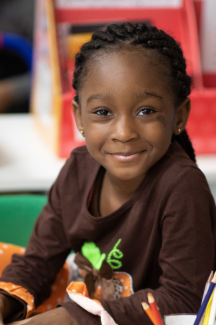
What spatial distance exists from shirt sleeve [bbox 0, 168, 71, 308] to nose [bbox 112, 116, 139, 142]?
0.87ft

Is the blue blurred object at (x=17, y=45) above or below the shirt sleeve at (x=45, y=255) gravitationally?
above

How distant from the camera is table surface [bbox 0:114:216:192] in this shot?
42.7 inches

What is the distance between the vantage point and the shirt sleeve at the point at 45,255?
0.72m

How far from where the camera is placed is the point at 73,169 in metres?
0.75

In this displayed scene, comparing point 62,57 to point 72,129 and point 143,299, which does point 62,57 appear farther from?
point 143,299

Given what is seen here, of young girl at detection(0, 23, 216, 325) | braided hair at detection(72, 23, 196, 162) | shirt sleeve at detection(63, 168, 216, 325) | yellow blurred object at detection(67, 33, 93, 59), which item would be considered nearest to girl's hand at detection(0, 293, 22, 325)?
young girl at detection(0, 23, 216, 325)

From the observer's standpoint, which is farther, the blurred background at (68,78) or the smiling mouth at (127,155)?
the blurred background at (68,78)

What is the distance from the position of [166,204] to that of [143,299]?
15 cm

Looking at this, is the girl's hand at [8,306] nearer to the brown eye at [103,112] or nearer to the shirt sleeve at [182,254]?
the shirt sleeve at [182,254]

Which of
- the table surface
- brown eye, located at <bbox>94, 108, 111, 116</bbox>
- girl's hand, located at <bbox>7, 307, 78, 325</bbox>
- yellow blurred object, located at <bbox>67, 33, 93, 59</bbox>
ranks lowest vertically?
girl's hand, located at <bbox>7, 307, 78, 325</bbox>

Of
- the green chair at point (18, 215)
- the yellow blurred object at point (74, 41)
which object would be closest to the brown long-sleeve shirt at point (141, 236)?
the green chair at point (18, 215)

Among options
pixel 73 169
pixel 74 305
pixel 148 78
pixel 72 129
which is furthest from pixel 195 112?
pixel 74 305

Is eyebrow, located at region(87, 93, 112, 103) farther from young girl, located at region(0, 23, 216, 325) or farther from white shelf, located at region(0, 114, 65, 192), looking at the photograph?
white shelf, located at region(0, 114, 65, 192)

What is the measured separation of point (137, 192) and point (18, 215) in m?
0.52
